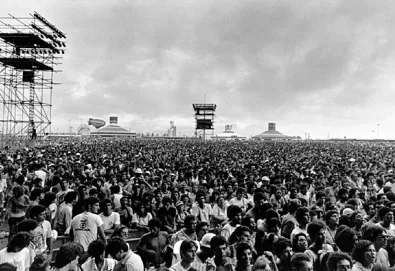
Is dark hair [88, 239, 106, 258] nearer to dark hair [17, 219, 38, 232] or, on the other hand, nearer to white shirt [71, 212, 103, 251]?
dark hair [17, 219, 38, 232]

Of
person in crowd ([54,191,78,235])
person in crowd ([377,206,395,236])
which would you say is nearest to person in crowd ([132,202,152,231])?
person in crowd ([54,191,78,235])

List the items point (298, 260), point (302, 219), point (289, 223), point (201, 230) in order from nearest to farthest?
point (298, 260), point (201, 230), point (302, 219), point (289, 223)

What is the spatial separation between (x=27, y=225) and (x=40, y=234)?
34cm

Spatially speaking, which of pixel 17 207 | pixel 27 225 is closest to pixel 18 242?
pixel 27 225

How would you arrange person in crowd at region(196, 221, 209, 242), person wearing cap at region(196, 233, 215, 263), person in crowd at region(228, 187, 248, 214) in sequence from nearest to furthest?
person wearing cap at region(196, 233, 215, 263) < person in crowd at region(196, 221, 209, 242) < person in crowd at region(228, 187, 248, 214)

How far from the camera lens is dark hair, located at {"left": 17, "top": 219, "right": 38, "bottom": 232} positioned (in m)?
4.70

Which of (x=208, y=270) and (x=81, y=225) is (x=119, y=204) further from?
(x=208, y=270)

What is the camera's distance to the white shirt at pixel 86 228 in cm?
541

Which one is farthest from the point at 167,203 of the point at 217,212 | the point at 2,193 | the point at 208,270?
the point at 2,193

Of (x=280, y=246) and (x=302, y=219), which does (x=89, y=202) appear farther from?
(x=302, y=219)

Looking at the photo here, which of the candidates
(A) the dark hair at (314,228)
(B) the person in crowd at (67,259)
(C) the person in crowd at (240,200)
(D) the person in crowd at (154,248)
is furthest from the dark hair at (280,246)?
(C) the person in crowd at (240,200)

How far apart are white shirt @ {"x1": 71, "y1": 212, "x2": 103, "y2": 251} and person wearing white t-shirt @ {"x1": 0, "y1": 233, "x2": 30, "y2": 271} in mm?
1135

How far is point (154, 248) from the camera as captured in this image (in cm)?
504

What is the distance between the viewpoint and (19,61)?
31.6 meters
